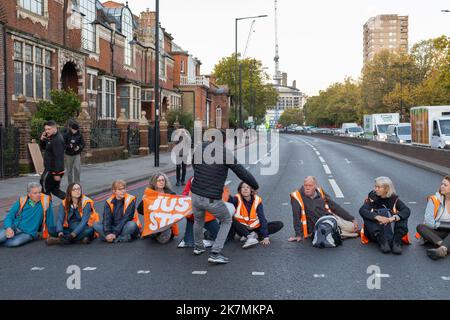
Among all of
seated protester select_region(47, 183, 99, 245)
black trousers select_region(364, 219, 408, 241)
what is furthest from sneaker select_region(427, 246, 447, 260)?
seated protester select_region(47, 183, 99, 245)

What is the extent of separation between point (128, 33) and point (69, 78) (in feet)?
36.0

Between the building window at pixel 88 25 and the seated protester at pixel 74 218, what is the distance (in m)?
24.6

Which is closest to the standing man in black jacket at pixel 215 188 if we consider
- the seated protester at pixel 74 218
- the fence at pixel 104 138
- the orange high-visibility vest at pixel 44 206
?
the seated protester at pixel 74 218

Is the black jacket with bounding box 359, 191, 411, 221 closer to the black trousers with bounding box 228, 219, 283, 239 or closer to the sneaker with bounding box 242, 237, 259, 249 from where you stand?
the black trousers with bounding box 228, 219, 283, 239

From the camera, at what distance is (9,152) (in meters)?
17.3

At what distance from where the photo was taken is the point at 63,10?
2716 centimetres

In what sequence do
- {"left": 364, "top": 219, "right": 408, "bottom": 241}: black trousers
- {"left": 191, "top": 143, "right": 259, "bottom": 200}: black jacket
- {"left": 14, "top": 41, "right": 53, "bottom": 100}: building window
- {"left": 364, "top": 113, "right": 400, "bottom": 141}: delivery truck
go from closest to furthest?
{"left": 191, "top": 143, "right": 259, "bottom": 200}: black jacket < {"left": 364, "top": 219, "right": 408, "bottom": 241}: black trousers < {"left": 14, "top": 41, "right": 53, "bottom": 100}: building window < {"left": 364, "top": 113, "right": 400, "bottom": 141}: delivery truck

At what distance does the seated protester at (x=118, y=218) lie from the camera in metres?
8.22

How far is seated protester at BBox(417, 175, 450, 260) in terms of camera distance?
744cm

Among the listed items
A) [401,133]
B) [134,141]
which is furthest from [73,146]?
[401,133]

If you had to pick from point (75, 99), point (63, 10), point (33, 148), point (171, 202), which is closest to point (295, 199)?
point (171, 202)

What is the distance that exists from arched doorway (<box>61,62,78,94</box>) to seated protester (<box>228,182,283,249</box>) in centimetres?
2350

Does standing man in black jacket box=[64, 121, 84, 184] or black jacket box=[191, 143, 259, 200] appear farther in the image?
standing man in black jacket box=[64, 121, 84, 184]

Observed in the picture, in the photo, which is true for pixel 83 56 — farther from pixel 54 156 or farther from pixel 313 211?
pixel 313 211
